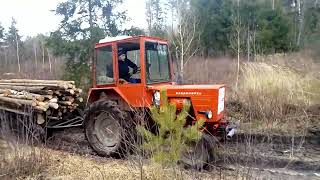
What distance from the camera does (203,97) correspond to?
21.9 feet

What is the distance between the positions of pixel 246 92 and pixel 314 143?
2928mm

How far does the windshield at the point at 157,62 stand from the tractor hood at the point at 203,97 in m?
0.46

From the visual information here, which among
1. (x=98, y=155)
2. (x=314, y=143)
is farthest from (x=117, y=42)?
(x=314, y=143)

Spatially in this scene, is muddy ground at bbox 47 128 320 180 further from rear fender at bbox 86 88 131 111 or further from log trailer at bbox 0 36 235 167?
rear fender at bbox 86 88 131 111

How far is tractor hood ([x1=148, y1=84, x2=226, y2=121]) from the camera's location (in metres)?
6.61

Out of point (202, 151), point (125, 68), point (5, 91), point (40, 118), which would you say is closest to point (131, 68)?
point (125, 68)

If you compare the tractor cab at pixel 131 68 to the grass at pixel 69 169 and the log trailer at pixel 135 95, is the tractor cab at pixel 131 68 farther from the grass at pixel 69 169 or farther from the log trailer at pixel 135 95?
the grass at pixel 69 169

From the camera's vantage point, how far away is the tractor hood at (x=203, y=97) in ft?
21.7

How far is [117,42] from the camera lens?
289 inches

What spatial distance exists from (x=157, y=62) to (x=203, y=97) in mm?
1339

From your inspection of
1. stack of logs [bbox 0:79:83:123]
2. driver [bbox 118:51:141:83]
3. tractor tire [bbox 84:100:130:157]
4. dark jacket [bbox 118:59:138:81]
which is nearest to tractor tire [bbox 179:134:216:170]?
tractor tire [bbox 84:100:130:157]

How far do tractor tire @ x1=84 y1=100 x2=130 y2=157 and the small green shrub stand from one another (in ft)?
6.25

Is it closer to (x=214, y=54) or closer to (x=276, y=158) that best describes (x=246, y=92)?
(x=276, y=158)

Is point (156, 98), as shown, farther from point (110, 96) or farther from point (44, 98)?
point (44, 98)
